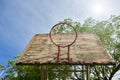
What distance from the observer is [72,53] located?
391 inches

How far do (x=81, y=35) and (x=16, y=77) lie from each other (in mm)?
15554

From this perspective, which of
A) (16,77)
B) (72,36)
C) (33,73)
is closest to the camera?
(72,36)

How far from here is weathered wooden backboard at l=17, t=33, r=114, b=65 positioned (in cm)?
913

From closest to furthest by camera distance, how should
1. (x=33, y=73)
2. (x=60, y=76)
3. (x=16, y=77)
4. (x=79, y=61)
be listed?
(x=79, y=61) → (x=60, y=76) → (x=33, y=73) → (x=16, y=77)

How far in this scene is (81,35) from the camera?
12.8 meters

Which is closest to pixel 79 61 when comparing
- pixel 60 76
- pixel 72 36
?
pixel 72 36

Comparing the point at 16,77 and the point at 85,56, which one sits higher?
the point at 85,56

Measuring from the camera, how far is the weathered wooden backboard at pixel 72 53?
9133 millimetres

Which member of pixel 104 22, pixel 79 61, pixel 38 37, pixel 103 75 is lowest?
pixel 103 75

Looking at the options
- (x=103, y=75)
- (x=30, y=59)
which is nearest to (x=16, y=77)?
(x=103, y=75)

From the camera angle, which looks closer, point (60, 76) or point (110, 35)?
point (60, 76)

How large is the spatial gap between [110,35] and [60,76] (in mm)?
11110

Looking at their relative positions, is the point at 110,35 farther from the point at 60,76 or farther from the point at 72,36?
the point at 72,36

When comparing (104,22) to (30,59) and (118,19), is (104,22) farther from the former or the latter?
(30,59)
